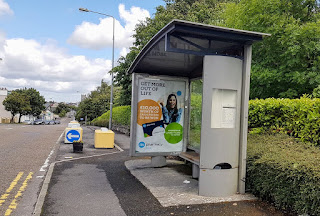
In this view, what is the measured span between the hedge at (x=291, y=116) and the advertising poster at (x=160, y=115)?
215 centimetres

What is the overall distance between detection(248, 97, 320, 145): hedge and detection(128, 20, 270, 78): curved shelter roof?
1.37 m

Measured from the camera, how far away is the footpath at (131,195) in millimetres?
4621

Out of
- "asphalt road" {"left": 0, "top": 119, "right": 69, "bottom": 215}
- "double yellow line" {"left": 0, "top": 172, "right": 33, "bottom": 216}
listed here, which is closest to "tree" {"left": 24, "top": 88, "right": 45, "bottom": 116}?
"asphalt road" {"left": 0, "top": 119, "right": 69, "bottom": 215}

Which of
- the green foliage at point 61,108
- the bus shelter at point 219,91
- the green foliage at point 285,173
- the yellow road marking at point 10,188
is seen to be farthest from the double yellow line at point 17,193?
the green foliage at point 61,108

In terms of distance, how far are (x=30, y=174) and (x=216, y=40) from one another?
19.5 ft

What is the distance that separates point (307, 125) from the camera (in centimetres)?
518

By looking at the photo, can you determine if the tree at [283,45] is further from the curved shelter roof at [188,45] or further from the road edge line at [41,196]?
the road edge line at [41,196]

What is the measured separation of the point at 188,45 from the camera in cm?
579

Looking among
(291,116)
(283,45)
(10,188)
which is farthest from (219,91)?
(10,188)

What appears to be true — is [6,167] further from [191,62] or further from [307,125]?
[307,125]

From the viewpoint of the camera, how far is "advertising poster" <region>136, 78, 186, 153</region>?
771 centimetres

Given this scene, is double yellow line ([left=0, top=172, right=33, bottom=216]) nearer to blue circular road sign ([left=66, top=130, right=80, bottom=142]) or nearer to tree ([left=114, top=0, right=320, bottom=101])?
blue circular road sign ([left=66, top=130, right=80, bottom=142])

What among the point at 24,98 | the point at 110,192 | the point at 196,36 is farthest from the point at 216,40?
the point at 24,98

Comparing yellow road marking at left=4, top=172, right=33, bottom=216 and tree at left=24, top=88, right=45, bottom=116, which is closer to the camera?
yellow road marking at left=4, top=172, right=33, bottom=216
